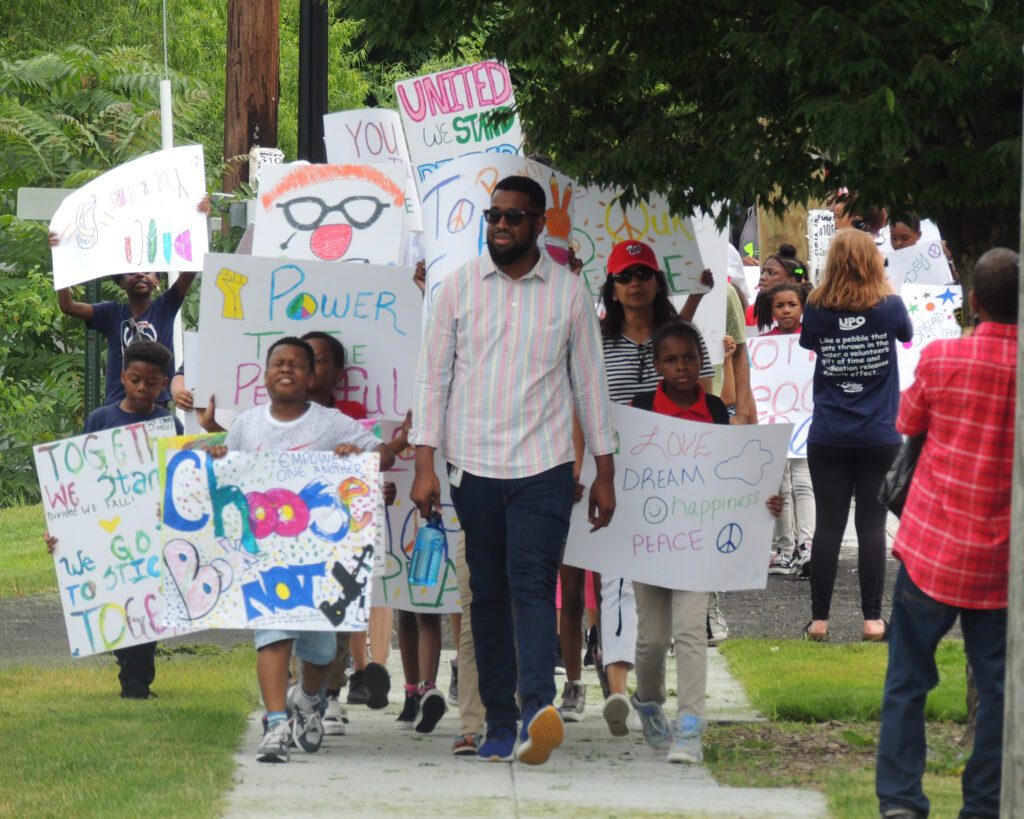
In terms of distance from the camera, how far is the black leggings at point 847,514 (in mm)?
9789

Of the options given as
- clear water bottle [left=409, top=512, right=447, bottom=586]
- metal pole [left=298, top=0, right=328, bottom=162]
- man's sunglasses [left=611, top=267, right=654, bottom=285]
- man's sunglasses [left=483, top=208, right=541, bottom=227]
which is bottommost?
clear water bottle [left=409, top=512, right=447, bottom=586]

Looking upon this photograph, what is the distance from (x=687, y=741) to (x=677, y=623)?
0.45 m

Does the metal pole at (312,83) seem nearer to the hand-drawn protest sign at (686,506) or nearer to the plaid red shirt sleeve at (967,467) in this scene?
the hand-drawn protest sign at (686,506)

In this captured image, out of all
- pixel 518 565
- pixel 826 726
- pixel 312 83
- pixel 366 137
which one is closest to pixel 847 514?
pixel 826 726

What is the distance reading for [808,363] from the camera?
40.0ft

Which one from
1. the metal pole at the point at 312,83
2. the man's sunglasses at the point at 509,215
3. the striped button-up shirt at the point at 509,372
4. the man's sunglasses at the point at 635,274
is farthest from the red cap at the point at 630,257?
the metal pole at the point at 312,83

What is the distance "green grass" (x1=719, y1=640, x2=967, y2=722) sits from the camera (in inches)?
310

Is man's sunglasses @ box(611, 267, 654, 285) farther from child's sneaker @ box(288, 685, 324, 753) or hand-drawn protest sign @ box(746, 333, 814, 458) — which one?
hand-drawn protest sign @ box(746, 333, 814, 458)

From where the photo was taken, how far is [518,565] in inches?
258

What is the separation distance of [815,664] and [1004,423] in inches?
149

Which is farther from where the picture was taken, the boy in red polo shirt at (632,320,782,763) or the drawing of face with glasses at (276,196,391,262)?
the drawing of face with glasses at (276,196,391,262)

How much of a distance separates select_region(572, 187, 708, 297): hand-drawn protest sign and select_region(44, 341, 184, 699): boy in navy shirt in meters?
1.88

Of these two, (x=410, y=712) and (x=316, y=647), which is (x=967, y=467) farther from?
(x=410, y=712)

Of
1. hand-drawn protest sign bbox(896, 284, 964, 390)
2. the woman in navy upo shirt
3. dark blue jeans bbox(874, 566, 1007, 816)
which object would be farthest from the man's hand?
A: hand-drawn protest sign bbox(896, 284, 964, 390)
